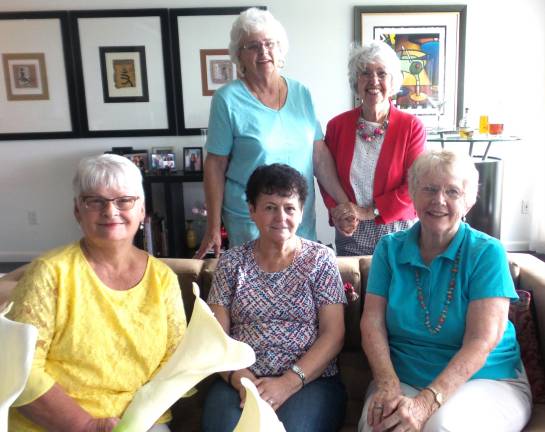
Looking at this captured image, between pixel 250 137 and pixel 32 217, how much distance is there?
3134 millimetres

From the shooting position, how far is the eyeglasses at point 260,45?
193cm

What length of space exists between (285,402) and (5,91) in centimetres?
380

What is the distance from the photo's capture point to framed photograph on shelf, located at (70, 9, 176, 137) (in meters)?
3.95

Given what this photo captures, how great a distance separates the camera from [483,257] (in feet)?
4.77

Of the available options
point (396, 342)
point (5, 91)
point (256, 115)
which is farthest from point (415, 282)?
point (5, 91)

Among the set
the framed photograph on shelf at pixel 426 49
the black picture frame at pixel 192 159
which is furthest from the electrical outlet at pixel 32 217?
the framed photograph on shelf at pixel 426 49

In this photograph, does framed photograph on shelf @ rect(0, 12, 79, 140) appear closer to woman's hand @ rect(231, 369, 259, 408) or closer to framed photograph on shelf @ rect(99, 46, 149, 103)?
framed photograph on shelf @ rect(99, 46, 149, 103)

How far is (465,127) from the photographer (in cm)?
372

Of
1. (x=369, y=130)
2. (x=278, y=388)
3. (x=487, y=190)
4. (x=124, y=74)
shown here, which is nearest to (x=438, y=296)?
(x=278, y=388)

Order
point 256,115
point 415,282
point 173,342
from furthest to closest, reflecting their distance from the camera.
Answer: point 256,115 → point 415,282 → point 173,342

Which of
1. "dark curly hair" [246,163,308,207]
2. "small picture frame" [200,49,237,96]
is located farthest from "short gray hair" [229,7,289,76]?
"small picture frame" [200,49,237,96]

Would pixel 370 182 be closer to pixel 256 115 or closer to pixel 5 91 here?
pixel 256 115

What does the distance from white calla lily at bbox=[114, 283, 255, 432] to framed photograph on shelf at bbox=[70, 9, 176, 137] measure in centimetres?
375

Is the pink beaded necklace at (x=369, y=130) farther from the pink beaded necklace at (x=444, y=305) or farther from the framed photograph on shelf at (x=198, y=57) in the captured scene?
the framed photograph on shelf at (x=198, y=57)
